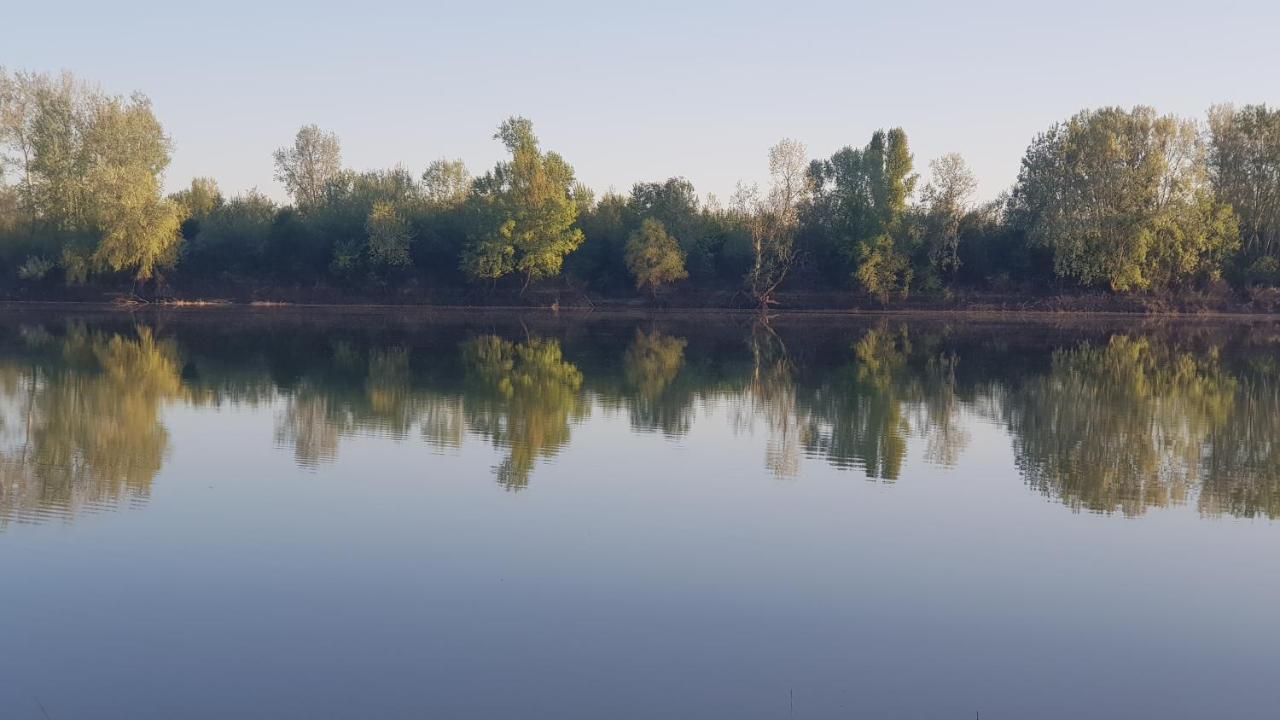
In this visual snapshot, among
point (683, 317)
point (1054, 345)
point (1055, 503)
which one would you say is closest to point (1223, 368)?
point (1054, 345)

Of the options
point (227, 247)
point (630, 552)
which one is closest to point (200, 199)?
point (227, 247)

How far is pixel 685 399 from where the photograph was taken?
24.7 metres

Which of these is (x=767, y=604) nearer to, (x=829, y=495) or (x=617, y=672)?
(x=617, y=672)

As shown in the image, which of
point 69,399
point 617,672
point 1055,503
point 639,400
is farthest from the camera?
point 639,400

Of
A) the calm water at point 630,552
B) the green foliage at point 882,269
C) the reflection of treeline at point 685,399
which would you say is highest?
the green foliage at point 882,269

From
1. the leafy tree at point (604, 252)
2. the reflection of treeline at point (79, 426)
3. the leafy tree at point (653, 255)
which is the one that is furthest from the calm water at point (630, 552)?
the leafy tree at point (604, 252)

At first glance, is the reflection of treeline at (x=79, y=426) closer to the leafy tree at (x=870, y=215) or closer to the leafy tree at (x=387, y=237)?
the leafy tree at (x=387, y=237)

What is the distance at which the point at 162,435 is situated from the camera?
730 inches

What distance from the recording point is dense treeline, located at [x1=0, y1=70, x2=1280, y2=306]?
62.1 metres

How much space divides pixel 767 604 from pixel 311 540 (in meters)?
5.01

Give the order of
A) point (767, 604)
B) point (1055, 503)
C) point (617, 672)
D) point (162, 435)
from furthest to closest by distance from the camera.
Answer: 1. point (162, 435)
2. point (1055, 503)
3. point (767, 604)
4. point (617, 672)

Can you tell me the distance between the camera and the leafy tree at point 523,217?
6894 centimetres

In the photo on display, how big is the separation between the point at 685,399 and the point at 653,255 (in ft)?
144

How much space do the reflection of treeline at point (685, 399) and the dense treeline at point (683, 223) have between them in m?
21.8
